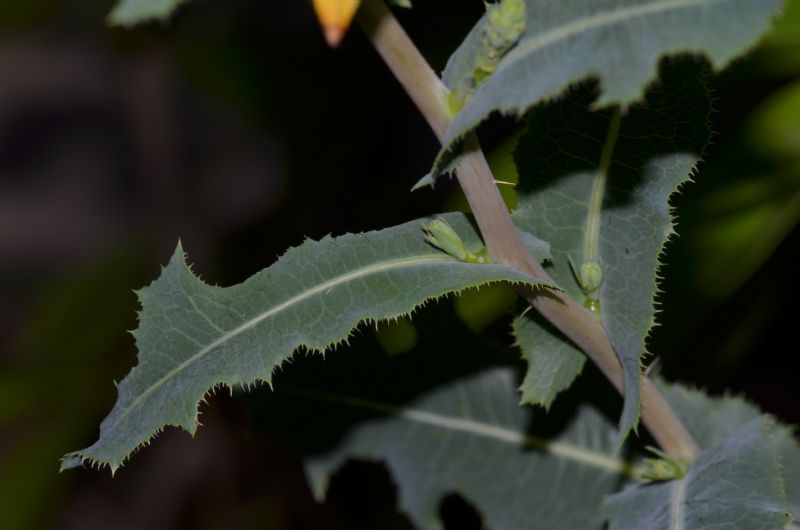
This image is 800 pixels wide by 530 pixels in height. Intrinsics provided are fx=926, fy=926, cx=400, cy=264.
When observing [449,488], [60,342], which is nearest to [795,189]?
[449,488]

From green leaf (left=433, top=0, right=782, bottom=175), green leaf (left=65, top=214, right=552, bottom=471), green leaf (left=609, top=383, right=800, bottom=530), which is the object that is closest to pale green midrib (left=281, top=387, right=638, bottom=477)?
green leaf (left=609, top=383, right=800, bottom=530)

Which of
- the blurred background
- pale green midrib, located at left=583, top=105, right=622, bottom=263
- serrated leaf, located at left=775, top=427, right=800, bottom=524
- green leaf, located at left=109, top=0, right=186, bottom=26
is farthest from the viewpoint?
the blurred background

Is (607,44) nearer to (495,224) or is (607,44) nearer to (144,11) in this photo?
(495,224)

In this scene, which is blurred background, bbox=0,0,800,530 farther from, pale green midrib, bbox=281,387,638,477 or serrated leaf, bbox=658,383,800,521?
serrated leaf, bbox=658,383,800,521

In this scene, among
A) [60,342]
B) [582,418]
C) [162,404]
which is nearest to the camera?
[162,404]

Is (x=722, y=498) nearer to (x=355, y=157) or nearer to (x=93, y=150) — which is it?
(x=355, y=157)

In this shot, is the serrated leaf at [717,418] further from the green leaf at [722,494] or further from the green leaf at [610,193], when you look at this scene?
the green leaf at [610,193]

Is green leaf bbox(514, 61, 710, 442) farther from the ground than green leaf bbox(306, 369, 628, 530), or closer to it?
farther from the ground

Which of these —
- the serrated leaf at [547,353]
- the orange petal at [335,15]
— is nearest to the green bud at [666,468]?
the serrated leaf at [547,353]
